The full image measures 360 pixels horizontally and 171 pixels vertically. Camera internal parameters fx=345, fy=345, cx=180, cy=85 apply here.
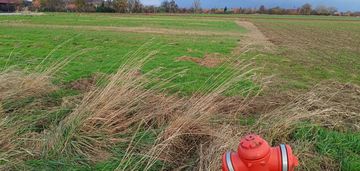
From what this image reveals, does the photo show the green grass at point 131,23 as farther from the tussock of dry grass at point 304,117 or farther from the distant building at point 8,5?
the distant building at point 8,5

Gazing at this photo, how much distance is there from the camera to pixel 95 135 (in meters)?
3.98

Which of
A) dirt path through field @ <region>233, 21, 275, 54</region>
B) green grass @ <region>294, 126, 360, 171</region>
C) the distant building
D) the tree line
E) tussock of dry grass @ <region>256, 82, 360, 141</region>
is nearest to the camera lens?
green grass @ <region>294, 126, 360, 171</region>

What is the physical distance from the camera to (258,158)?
2057 mm

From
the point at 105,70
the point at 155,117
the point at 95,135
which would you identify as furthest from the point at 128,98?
the point at 105,70

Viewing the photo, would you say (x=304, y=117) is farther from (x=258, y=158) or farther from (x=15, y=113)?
(x=15, y=113)

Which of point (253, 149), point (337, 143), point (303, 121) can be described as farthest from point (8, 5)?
point (253, 149)

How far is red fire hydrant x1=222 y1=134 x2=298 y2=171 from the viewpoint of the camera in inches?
81.0

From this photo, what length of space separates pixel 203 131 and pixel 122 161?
1.07m

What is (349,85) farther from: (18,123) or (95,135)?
(18,123)

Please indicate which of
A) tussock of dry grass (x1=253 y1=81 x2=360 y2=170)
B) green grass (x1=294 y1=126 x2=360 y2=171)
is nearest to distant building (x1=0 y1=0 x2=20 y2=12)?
tussock of dry grass (x1=253 y1=81 x2=360 y2=170)

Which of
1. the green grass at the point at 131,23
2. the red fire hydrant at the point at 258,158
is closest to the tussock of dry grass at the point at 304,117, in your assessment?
the red fire hydrant at the point at 258,158

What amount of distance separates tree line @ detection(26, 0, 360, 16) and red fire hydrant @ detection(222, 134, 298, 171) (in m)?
95.0

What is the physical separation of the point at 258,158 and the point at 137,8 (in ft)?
327

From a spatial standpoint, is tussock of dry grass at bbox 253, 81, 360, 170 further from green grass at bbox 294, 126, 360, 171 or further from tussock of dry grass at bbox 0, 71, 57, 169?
tussock of dry grass at bbox 0, 71, 57, 169
